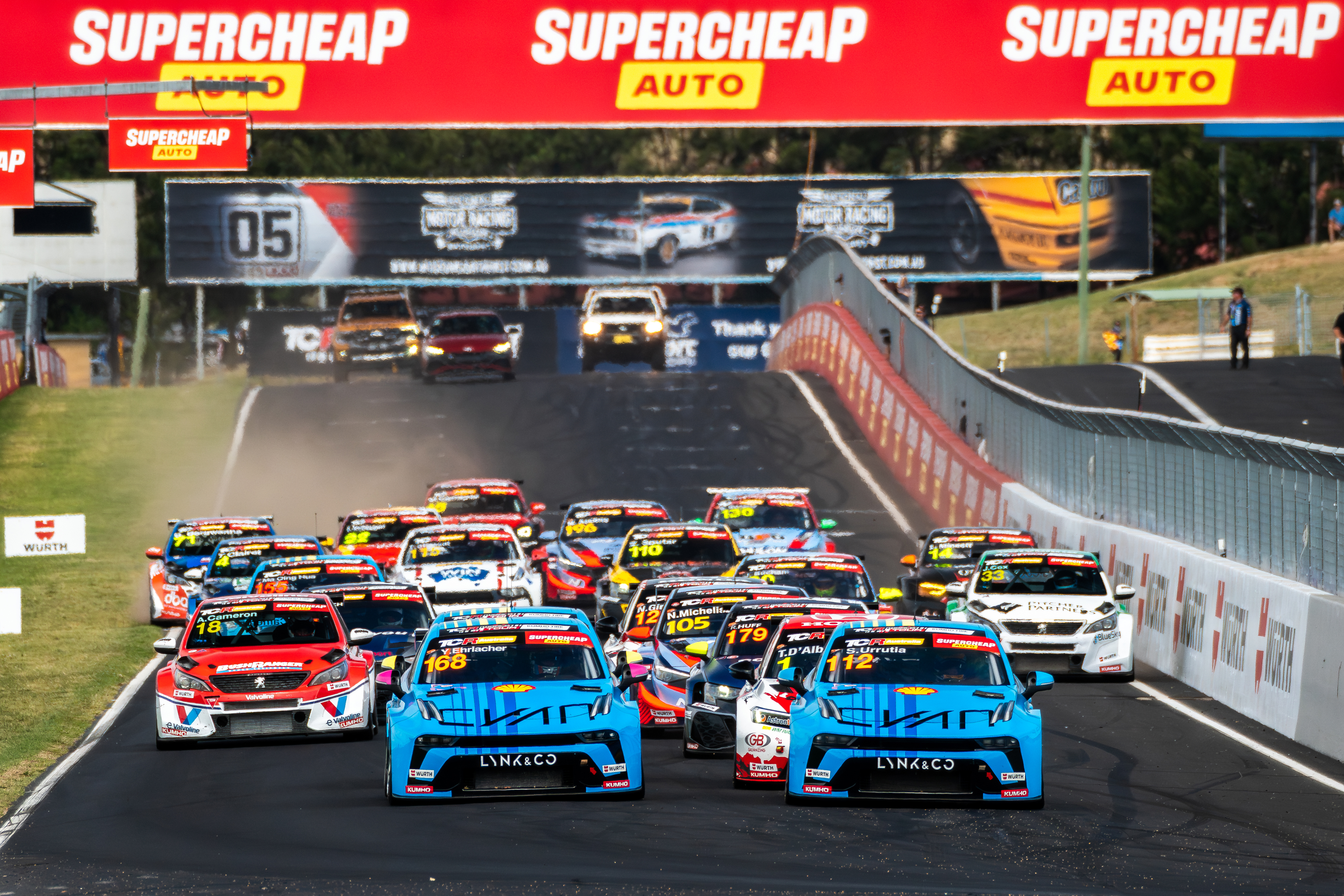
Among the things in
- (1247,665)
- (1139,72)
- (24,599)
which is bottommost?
(24,599)

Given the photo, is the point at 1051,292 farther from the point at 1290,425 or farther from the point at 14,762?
the point at 14,762

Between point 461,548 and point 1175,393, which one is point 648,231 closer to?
point 1175,393

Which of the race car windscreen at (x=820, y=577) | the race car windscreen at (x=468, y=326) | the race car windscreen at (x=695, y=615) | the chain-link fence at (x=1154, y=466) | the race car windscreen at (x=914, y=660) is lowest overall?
the race car windscreen at (x=820, y=577)

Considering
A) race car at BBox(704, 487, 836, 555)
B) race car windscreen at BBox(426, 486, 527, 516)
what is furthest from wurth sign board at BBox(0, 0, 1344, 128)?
race car at BBox(704, 487, 836, 555)

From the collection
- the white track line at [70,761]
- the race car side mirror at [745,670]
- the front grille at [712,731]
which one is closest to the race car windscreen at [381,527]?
the white track line at [70,761]

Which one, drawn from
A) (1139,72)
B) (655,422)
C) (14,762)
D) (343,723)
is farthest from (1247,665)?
(1139,72)

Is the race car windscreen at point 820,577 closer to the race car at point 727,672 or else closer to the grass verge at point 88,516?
the race car at point 727,672

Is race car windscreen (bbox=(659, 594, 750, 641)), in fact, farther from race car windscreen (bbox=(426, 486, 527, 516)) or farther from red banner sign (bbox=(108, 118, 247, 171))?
red banner sign (bbox=(108, 118, 247, 171))

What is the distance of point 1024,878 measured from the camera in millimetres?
10328

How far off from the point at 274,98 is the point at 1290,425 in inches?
1029

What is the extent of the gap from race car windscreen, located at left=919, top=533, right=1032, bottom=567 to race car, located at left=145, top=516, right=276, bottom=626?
863 centimetres

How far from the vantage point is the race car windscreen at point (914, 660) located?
41.5 ft

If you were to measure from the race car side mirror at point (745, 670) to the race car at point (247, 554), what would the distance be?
34.1 feet

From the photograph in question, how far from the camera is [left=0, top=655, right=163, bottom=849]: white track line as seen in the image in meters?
12.7
